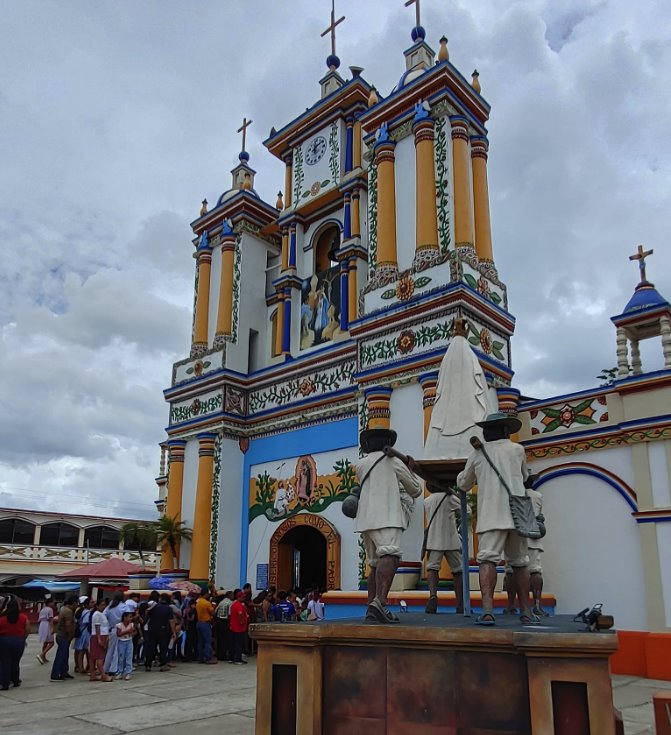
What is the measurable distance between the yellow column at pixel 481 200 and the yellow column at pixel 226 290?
23.8 ft

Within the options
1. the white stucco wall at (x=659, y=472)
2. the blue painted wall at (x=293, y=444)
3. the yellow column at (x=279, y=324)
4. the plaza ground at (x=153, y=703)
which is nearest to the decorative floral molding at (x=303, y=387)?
the blue painted wall at (x=293, y=444)

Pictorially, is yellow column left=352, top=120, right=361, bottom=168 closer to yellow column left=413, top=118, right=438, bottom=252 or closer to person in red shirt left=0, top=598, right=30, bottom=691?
yellow column left=413, top=118, right=438, bottom=252

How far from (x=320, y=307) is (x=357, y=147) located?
14.1 ft

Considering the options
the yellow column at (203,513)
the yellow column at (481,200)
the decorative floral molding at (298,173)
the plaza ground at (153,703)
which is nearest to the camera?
the plaza ground at (153,703)

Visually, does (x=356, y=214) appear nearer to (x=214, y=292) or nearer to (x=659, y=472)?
(x=214, y=292)

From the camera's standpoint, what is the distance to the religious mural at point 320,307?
1756 centimetres

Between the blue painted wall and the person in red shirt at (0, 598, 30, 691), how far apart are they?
7352mm

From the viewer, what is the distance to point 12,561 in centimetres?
3183

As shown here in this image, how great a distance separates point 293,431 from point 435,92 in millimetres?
8363

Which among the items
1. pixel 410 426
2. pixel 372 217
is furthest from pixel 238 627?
pixel 372 217

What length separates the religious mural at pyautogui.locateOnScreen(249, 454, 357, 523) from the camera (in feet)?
50.0

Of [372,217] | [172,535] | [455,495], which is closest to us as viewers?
[455,495]

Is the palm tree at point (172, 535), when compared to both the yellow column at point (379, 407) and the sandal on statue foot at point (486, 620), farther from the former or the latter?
the sandal on statue foot at point (486, 620)

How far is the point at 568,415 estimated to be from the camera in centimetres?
1301
